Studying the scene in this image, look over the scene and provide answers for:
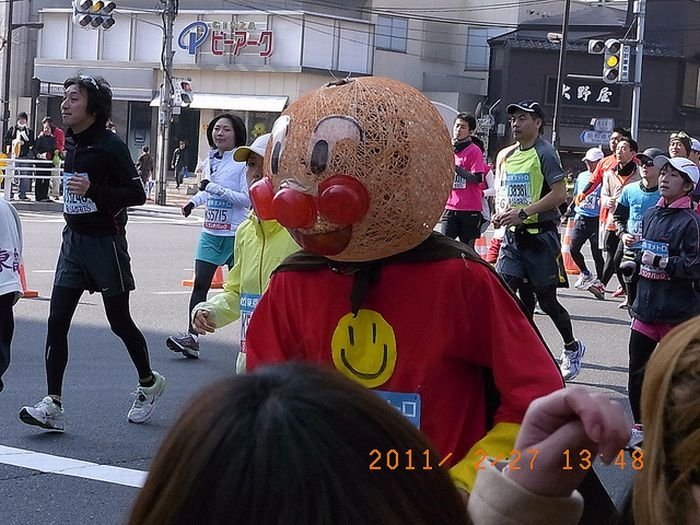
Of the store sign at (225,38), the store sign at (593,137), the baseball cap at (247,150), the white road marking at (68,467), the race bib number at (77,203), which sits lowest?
the white road marking at (68,467)

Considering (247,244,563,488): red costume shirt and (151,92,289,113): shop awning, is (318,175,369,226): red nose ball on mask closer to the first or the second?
(247,244,563,488): red costume shirt

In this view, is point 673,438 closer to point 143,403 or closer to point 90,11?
point 143,403

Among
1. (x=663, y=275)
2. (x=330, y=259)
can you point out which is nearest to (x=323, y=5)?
(x=663, y=275)

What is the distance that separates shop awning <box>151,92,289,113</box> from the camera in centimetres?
4097

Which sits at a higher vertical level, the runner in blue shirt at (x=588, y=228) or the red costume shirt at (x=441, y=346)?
the red costume shirt at (x=441, y=346)

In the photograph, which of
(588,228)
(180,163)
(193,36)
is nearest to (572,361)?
(588,228)

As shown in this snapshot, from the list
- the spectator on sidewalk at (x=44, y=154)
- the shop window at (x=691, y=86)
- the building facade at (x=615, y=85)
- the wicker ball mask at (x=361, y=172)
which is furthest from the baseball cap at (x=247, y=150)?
the shop window at (x=691, y=86)

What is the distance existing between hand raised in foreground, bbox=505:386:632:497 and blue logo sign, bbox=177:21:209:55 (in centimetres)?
4123

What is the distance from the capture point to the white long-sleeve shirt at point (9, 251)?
603cm

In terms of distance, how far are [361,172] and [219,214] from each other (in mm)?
6415

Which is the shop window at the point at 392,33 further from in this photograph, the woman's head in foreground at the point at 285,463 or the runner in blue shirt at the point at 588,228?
the woman's head in foreground at the point at 285,463

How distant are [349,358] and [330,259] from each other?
0.25m

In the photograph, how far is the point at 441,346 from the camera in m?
2.83

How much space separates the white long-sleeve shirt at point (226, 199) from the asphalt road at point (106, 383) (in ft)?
3.35
